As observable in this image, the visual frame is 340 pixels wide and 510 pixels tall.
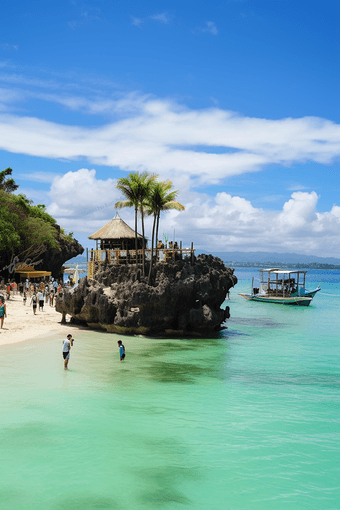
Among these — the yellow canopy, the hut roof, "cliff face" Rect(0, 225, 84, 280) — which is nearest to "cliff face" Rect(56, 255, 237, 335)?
the hut roof

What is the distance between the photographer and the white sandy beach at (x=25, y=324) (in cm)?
2372

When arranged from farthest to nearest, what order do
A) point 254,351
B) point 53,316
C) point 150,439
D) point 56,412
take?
point 53,316
point 254,351
point 56,412
point 150,439

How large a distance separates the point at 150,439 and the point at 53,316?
21.9 meters

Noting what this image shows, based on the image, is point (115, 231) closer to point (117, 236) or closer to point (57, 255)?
point (117, 236)

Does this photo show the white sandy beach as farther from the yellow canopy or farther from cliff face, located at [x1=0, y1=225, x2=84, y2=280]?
cliff face, located at [x1=0, y1=225, x2=84, y2=280]

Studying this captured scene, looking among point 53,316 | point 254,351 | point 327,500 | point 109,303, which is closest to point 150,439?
point 327,500

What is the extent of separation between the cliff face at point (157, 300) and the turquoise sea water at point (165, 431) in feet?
15.7

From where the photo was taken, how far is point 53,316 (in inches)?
1241

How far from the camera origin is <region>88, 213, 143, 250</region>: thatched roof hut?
35.3 m

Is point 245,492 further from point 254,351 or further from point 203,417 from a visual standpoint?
point 254,351

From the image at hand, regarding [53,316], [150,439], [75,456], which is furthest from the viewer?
[53,316]

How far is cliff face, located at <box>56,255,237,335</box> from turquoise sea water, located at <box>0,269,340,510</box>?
4.78 m

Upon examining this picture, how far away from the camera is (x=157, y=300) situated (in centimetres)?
2577

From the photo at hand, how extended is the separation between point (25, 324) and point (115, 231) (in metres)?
11.9
